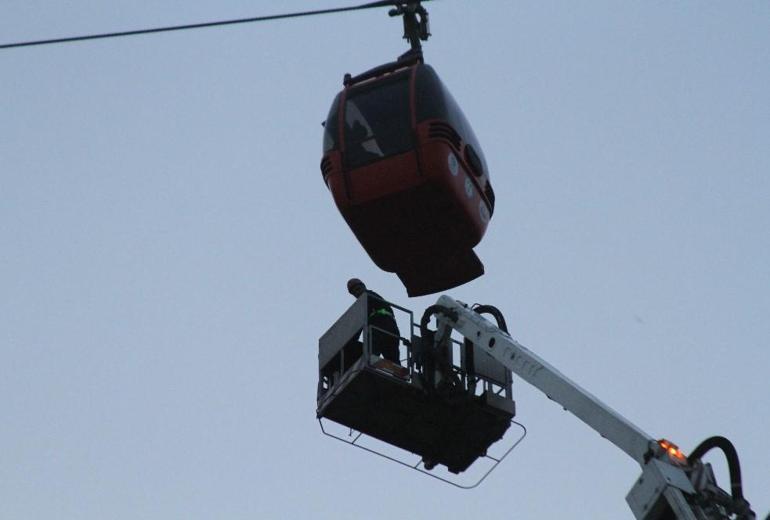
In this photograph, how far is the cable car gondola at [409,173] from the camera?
1944 centimetres

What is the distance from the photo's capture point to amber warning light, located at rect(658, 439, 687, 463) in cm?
1540

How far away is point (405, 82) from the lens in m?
20.2

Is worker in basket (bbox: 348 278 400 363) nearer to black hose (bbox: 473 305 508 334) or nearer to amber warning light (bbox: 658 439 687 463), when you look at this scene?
black hose (bbox: 473 305 508 334)

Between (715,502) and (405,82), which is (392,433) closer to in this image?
(405,82)

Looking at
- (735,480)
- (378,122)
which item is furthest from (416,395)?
(735,480)

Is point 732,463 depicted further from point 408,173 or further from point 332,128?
point 332,128

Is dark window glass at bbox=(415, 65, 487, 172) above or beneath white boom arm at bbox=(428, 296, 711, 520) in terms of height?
above

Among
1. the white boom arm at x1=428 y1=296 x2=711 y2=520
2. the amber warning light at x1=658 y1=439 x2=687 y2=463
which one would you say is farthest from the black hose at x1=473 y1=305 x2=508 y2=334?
the amber warning light at x1=658 y1=439 x2=687 y2=463

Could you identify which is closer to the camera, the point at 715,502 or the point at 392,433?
the point at 715,502

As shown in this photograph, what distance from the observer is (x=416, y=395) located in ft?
67.8

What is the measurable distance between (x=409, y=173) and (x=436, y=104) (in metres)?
1.17

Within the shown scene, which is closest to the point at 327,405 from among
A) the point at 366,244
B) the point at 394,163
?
the point at 366,244

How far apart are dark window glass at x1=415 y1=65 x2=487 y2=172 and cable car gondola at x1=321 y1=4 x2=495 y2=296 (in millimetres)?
14

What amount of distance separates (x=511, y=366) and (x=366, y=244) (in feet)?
8.75
